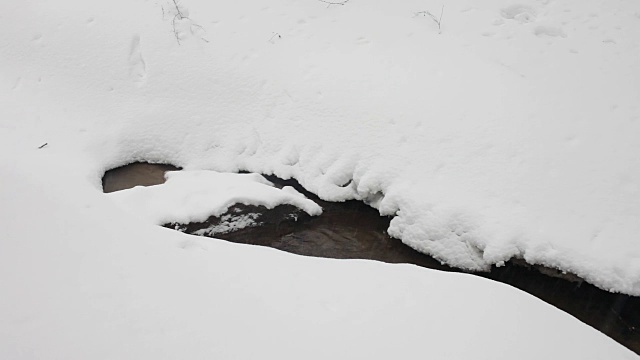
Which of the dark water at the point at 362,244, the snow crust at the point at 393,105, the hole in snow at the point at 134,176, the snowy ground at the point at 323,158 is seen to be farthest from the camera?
the hole in snow at the point at 134,176

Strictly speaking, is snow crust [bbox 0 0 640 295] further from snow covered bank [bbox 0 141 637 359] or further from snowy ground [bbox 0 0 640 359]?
snow covered bank [bbox 0 141 637 359]

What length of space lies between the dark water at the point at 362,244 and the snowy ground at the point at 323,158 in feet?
0.56

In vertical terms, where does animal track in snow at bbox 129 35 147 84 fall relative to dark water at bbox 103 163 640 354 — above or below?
above

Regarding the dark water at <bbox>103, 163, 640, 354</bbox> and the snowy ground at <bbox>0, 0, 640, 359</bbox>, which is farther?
the dark water at <bbox>103, 163, 640, 354</bbox>

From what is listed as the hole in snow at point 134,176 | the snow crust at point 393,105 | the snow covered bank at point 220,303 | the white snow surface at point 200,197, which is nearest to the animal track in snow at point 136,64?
the snow crust at point 393,105

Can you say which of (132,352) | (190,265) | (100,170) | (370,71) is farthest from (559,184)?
(100,170)

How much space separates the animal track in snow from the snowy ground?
0.02 meters

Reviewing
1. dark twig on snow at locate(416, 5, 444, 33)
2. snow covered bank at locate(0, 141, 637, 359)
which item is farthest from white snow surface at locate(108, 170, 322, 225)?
dark twig on snow at locate(416, 5, 444, 33)

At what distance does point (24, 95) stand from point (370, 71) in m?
4.39

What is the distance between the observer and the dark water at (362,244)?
4016 mm

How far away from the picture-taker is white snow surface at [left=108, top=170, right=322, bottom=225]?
4.48 metres

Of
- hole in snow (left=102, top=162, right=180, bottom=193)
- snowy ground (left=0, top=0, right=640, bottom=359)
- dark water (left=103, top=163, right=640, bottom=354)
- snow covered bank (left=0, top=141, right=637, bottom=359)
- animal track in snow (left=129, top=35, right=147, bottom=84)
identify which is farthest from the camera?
animal track in snow (left=129, top=35, right=147, bottom=84)

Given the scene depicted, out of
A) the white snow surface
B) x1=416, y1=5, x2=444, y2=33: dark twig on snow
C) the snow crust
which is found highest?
x1=416, y1=5, x2=444, y2=33: dark twig on snow

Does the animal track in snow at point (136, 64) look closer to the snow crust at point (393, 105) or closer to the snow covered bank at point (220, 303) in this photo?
the snow crust at point (393, 105)
